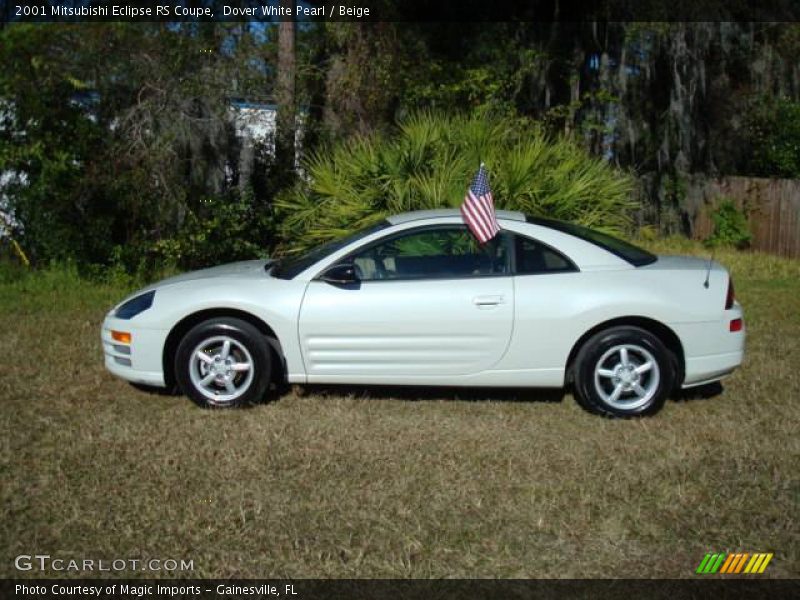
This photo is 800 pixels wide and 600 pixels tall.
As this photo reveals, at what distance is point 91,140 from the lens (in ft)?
39.6

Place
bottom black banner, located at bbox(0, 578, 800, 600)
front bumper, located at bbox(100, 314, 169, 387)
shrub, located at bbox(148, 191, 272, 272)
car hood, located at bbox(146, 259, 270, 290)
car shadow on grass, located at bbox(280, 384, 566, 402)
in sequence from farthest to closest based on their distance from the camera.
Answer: shrub, located at bbox(148, 191, 272, 272)
car shadow on grass, located at bbox(280, 384, 566, 402)
car hood, located at bbox(146, 259, 270, 290)
front bumper, located at bbox(100, 314, 169, 387)
bottom black banner, located at bbox(0, 578, 800, 600)

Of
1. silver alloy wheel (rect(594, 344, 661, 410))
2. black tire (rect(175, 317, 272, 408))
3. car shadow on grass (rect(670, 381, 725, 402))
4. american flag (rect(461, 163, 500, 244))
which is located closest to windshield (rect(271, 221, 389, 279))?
black tire (rect(175, 317, 272, 408))

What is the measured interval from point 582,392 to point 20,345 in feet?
17.1

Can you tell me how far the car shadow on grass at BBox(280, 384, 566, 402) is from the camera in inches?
283

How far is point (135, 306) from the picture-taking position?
6910 millimetres

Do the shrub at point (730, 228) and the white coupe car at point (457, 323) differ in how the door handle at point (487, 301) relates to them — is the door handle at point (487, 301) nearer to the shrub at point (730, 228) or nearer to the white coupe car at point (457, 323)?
the white coupe car at point (457, 323)

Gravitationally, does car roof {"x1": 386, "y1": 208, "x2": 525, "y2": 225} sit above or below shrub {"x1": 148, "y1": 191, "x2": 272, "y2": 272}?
above

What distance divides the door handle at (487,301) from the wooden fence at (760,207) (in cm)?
1278

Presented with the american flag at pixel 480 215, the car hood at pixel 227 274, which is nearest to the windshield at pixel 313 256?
the car hood at pixel 227 274

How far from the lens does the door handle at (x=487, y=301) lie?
21.4 feet

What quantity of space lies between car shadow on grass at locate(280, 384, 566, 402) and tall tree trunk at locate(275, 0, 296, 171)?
6.42 metres

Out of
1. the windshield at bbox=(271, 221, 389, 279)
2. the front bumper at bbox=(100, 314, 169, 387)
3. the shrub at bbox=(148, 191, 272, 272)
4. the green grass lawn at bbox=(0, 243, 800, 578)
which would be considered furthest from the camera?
the shrub at bbox=(148, 191, 272, 272)

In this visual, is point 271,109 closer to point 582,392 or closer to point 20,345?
point 20,345

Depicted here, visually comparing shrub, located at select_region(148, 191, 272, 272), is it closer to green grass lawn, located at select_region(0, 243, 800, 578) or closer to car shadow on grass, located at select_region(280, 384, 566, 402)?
green grass lawn, located at select_region(0, 243, 800, 578)
